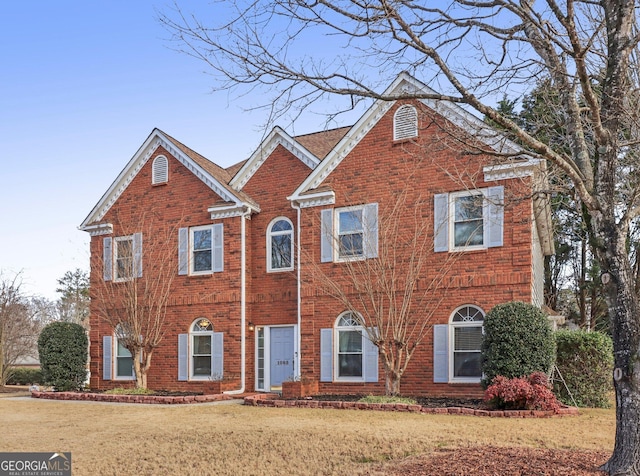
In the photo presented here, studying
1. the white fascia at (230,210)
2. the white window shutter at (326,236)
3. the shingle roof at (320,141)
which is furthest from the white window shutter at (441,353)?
the white fascia at (230,210)

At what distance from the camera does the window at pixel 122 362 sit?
71.9ft

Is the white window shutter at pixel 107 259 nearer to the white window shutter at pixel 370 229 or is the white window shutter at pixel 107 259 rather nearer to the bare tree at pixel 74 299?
the white window shutter at pixel 370 229

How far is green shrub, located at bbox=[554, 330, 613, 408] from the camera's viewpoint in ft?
51.1

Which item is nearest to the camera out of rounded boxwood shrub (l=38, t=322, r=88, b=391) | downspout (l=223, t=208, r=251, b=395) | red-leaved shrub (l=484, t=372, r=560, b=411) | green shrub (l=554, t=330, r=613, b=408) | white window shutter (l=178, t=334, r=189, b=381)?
red-leaved shrub (l=484, t=372, r=560, b=411)

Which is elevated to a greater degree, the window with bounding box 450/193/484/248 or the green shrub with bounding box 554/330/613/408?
the window with bounding box 450/193/484/248

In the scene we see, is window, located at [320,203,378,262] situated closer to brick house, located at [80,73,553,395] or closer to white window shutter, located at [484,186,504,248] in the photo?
brick house, located at [80,73,553,395]

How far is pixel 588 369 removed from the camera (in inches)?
614

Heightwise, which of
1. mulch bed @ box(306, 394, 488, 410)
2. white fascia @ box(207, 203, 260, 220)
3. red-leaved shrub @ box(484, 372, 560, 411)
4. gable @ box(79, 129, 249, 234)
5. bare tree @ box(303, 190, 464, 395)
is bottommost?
mulch bed @ box(306, 394, 488, 410)

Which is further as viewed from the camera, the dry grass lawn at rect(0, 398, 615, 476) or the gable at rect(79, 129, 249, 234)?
the gable at rect(79, 129, 249, 234)

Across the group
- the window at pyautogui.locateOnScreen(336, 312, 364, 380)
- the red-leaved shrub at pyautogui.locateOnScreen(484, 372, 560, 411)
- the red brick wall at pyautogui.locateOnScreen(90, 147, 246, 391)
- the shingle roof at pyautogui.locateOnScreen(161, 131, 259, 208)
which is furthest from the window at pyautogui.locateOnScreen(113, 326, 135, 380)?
the red-leaved shrub at pyautogui.locateOnScreen(484, 372, 560, 411)

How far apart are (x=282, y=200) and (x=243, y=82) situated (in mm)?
13664

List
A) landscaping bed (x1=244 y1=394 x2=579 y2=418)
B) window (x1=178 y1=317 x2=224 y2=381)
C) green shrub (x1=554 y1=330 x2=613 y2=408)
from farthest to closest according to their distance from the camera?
window (x1=178 y1=317 x2=224 y2=381), green shrub (x1=554 y1=330 x2=613 y2=408), landscaping bed (x1=244 y1=394 x2=579 y2=418)

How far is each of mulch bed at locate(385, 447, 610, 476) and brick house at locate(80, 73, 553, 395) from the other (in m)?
7.98

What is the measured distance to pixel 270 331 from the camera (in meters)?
20.3
